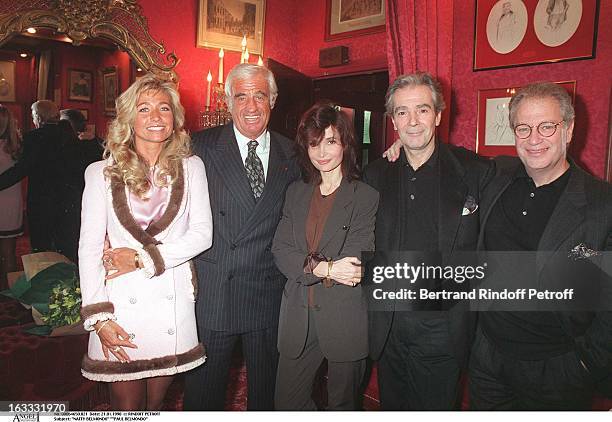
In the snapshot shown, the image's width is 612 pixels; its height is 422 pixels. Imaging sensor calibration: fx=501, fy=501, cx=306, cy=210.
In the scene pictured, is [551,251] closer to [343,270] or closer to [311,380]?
[343,270]

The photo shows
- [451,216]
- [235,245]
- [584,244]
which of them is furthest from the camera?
[235,245]

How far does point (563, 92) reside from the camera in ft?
5.31

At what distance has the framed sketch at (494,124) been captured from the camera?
3109 millimetres

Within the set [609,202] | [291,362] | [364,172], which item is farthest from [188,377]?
[609,202]

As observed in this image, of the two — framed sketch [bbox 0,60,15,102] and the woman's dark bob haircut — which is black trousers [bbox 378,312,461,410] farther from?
framed sketch [bbox 0,60,15,102]

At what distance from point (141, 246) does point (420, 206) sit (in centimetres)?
101

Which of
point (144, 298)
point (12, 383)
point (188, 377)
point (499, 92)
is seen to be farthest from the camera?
point (499, 92)

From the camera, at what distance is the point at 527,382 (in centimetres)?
165

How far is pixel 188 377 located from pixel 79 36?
7.84ft

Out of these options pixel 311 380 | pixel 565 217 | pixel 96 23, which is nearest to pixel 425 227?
pixel 565 217

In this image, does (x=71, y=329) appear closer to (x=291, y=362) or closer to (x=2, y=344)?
(x=2, y=344)

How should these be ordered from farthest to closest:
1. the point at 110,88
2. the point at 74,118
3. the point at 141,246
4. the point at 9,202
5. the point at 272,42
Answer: the point at 272,42 < the point at 110,88 < the point at 74,118 < the point at 9,202 < the point at 141,246

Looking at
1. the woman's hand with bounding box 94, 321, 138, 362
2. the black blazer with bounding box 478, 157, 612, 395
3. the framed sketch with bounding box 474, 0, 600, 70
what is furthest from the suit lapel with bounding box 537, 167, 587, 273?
the framed sketch with bounding box 474, 0, 600, 70

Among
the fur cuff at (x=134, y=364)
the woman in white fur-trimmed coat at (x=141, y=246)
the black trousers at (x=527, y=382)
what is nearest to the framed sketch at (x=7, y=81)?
the woman in white fur-trimmed coat at (x=141, y=246)
